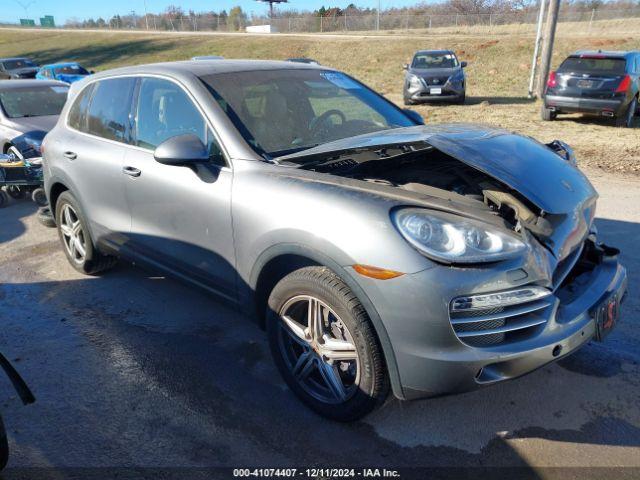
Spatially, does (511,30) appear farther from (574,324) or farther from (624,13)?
(574,324)

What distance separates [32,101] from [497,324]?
9.16 metres

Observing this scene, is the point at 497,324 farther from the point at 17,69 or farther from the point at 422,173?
the point at 17,69

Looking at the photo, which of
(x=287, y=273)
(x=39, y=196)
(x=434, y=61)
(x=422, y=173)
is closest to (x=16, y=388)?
(x=287, y=273)

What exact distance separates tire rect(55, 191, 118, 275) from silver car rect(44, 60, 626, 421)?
0.42 meters

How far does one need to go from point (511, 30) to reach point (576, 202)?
43095 millimetres

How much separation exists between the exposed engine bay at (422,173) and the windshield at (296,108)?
1.45 ft

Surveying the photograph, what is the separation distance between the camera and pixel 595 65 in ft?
40.0

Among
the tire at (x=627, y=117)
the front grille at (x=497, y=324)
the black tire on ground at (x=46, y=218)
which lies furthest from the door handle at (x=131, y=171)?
the tire at (x=627, y=117)

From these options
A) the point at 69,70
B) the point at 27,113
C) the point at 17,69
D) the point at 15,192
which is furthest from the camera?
the point at 17,69

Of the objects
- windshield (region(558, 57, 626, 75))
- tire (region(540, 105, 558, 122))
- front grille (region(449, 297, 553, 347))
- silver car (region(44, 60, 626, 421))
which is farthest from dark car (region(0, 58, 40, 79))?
front grille (region(449, 297, 553, 347))

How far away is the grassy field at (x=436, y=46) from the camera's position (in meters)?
10.9

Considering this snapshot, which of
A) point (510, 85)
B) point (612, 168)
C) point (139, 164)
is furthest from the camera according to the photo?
point (510, 85)

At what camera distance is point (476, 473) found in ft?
8.16

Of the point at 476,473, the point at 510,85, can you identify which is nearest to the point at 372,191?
the point at 476,473
